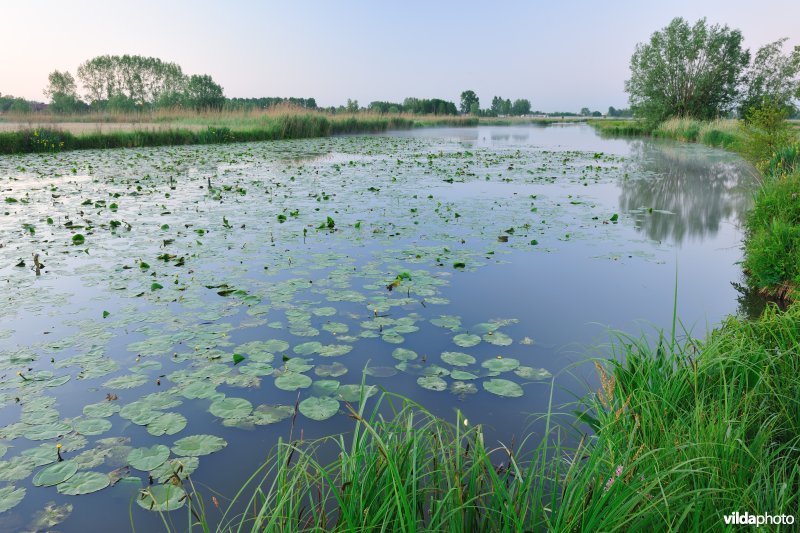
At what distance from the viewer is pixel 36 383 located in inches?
121

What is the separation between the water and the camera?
2.76 m

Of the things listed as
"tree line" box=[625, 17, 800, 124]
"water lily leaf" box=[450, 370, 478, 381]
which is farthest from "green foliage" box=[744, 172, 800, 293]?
"tree line" box=[625, 17, 800, 124]

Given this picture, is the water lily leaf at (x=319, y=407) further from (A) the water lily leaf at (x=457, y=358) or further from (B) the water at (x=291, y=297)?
(A) the water lily leaf at (x=457, y=358)

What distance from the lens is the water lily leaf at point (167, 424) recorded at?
8.61 ft

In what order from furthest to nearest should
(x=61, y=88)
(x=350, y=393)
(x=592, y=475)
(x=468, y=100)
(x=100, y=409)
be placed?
(x=468, y=100) < (x=61, y=88) < (x=350, y=393) < (x=100, y=409) < (x=592, y=475)

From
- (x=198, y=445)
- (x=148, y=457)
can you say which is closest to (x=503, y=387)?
(x=198, y=445)

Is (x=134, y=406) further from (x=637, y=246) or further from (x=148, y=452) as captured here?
(x=637, y=246)

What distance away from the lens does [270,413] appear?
2.85 metres

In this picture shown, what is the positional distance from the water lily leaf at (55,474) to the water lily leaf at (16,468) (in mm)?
67

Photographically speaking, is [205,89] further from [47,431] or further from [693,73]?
[47,431]

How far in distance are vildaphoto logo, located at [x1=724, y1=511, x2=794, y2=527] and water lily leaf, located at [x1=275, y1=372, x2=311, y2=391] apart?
2.34 meters

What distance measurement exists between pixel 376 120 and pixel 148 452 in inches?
1432

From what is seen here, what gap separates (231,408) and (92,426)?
0.75 metres

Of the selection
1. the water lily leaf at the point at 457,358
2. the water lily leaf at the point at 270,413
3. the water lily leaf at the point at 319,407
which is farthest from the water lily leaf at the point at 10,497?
the water lily leaf at the point at 457,358
